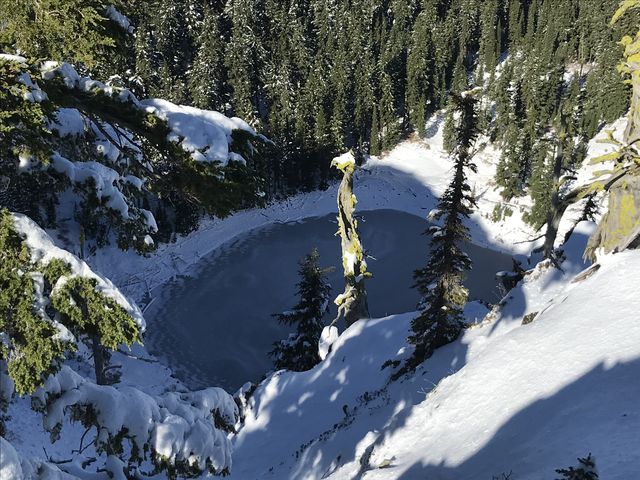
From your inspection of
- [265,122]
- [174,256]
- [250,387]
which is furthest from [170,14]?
[250,387]

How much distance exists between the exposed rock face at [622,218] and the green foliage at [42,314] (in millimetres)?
10996

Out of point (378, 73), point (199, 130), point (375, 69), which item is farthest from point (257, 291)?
point (375, 69)

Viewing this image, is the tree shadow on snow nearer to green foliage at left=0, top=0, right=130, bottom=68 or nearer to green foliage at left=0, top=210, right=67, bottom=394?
green foliage at left=0, top=210, right=67, bottom=394

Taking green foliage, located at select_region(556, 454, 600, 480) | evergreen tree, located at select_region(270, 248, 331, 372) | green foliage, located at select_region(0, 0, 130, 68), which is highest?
green foliage, located at select_region(0, 0, 130, 68)

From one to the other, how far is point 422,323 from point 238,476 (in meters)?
7.35

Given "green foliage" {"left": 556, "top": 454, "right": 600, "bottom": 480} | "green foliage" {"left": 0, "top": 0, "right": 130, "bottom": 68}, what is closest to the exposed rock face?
"green foliage" {"left": 556, "top": 454, "right": 600, "bottom": 480}

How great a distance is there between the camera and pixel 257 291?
38031mm

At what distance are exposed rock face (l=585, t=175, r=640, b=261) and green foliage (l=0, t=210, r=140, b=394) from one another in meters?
11.0

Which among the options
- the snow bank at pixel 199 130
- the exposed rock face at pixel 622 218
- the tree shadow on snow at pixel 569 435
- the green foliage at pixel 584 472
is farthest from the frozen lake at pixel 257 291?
the green foliage at pixel 584 472

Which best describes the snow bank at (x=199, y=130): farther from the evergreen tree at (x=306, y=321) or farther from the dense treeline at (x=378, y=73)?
the dense treeline at (x=378, y=73)

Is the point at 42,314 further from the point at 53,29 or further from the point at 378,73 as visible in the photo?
the point at 378,73

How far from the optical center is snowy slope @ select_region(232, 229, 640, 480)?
5.73 metres

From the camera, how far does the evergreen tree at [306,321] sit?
25.4m

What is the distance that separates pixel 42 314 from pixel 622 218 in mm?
11865
